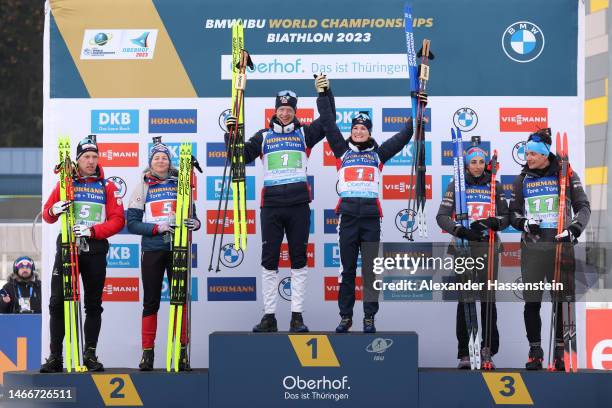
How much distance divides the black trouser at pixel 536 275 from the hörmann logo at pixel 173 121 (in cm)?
323

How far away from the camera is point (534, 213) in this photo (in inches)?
313

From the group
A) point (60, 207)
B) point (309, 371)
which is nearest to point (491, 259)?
point (309, 371)

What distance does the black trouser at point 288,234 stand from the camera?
26.9 ft

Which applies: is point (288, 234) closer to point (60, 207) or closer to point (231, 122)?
point (231, 122)

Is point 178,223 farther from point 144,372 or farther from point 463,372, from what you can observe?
point 463,372

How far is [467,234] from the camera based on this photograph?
8016mm

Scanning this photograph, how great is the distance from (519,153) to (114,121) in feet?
12.3

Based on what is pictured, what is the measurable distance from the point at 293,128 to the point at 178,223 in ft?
4.23

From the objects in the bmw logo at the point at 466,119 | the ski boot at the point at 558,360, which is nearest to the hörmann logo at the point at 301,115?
the bmw logo at the point at 466,119

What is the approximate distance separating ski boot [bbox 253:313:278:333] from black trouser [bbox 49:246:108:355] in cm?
132

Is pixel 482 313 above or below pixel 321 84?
below

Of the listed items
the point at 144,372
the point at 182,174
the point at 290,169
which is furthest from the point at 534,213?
the point at 144,372

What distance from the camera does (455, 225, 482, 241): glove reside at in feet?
26.3

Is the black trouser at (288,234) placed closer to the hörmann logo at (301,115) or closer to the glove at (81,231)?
the hörmann logo at (301,115)
